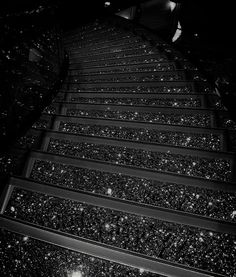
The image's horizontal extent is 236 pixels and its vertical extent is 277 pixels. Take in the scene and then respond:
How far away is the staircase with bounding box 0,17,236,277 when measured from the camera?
1.56 metres

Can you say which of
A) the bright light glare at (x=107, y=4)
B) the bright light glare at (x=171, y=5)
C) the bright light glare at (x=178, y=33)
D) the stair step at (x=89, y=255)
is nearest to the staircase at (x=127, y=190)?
the stair step at (x=89, y=255)

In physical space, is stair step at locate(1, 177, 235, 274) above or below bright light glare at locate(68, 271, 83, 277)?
above

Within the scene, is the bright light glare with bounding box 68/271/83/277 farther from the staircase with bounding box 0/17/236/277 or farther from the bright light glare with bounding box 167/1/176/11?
the bright light glare with bounding box 167/1/176/11

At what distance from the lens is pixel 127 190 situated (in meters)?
1.98

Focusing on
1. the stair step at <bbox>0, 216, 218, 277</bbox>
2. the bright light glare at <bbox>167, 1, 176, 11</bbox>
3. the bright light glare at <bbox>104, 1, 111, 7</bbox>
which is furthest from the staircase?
the bright light glare at <bbox>167, 1, 176, 11</bbox>

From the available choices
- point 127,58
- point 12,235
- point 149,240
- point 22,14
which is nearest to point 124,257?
point 149,240

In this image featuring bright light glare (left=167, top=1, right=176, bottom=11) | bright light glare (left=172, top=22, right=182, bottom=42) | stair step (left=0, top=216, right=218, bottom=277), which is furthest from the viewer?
bright light glare (left=167, top=1, right=176, bottom=11)

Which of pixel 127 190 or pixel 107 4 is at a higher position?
pixel 107 4

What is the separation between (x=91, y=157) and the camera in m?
2.31

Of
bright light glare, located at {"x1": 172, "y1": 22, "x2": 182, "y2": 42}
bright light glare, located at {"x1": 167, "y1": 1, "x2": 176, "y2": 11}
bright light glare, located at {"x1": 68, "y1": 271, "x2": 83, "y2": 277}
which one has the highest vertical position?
bright light glare, located at {"x1": 167, "y1": 1, "x2": 176, "y2": 11}

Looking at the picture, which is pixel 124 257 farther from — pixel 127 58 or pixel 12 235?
pixel 127 58

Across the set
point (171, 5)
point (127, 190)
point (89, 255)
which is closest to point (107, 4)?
point (171, 5)

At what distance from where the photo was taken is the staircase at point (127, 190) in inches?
61.4

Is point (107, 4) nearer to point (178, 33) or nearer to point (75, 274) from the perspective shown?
point (178, 33)
